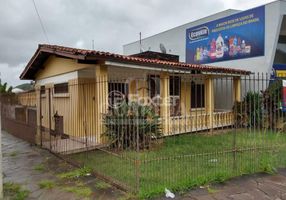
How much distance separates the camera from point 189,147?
9.13 metres

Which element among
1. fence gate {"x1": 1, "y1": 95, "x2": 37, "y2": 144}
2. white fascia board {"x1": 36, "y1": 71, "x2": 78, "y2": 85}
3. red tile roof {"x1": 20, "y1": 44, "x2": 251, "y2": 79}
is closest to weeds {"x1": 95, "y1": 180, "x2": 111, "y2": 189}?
red tile roof {"x1": 20, "y1": 44, "x2": 251, "y2": 79}

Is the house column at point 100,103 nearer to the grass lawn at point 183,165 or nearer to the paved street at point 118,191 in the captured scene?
the grass lawn at point 183,165

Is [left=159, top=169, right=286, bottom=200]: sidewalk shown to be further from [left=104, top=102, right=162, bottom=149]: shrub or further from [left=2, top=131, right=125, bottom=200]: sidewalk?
[left=104, top=102, right=162, bottom=149]: shrub

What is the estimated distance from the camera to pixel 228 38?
54.4 feet

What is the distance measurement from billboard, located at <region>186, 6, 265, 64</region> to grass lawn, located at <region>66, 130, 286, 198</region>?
782 cm

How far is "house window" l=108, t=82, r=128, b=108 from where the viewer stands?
29.3 feet

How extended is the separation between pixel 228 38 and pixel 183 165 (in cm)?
1181

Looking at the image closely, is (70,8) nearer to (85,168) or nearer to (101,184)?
(85,168)

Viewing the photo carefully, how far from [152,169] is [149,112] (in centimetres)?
306

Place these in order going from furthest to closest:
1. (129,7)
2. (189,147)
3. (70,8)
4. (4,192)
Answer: (129,7), (70,8), (189,147), (4,192)

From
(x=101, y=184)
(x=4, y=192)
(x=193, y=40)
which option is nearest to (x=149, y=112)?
(x=101, y=184)

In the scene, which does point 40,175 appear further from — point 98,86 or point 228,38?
point 228,38

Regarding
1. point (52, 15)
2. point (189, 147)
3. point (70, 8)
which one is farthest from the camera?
point (52, 15)

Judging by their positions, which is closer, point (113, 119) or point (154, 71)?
point (113, 119)
